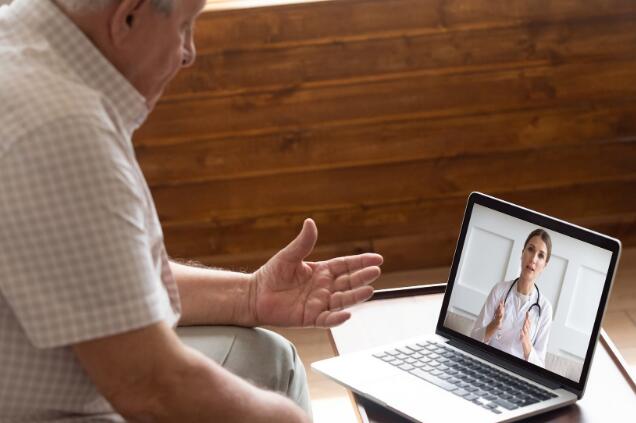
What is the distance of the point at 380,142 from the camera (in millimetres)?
2697

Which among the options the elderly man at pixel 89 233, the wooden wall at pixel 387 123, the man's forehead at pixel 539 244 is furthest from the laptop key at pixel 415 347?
the wooden wall at pixel 387 123

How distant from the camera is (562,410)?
1551 millimetres

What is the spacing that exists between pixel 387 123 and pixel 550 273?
3.60 ft

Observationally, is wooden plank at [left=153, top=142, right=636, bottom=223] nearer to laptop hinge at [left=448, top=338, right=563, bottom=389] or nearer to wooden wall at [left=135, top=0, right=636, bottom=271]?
wooden wall at [left=135, top=0, right=636, bottom=271]

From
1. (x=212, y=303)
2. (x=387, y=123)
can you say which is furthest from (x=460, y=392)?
(x=387, y=123)

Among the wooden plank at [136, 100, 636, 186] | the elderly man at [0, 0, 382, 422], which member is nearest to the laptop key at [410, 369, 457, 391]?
the elderly man at [0, 0, 382, 422]

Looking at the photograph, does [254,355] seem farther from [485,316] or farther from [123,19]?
[123,19]

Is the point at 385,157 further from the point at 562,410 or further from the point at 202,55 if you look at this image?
the point at 562,410

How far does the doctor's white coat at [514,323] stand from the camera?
162cm

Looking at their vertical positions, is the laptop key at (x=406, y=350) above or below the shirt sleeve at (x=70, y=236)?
below

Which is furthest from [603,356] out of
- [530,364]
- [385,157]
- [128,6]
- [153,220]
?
[385,157]

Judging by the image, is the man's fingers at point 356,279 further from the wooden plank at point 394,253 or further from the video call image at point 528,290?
the wooden plank at point 394,253

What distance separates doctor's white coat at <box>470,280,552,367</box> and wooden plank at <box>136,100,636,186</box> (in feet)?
3.42

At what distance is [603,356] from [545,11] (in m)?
1.18
